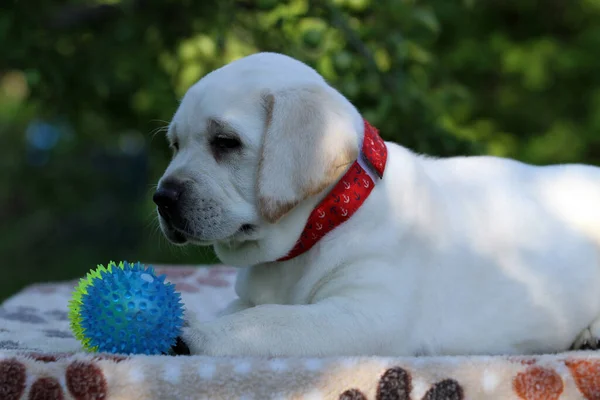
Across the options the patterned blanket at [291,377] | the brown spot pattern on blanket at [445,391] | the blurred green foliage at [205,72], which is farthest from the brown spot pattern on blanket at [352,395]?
the blurred green foliage at [205,72]

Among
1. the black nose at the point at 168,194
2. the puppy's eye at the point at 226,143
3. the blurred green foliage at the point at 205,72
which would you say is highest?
the puppy's eye at the point at 226,143

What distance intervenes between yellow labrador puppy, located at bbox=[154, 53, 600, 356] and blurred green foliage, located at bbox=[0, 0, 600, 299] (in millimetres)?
592

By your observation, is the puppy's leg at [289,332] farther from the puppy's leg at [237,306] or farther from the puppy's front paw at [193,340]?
the puppy's leg at [237,306]

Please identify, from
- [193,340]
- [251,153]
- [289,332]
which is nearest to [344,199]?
[251,153]

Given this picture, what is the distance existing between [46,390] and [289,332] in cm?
77

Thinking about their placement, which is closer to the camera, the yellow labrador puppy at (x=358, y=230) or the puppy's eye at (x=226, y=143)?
the yellow labrador puppy at (x=358, y=230)

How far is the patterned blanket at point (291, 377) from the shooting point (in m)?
2.42

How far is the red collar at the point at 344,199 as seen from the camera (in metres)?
3.13

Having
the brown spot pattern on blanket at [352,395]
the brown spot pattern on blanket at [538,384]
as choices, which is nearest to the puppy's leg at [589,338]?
the brown spot pattern on blanket at [538,384]

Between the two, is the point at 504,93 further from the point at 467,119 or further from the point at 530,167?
the point at 530,167

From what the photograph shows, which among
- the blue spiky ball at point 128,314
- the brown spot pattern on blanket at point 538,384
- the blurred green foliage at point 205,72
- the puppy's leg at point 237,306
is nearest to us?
the brown spot pattern on blanket at point 538,384

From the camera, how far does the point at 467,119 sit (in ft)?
31.4

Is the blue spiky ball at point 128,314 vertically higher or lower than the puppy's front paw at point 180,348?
higher

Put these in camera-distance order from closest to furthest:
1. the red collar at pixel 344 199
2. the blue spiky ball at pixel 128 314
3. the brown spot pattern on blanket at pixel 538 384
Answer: the brown spot pattern on blanket at pixel 538 384 → the blue spiky ball at pixel 128 314 → the red collar at pixel 344 199
